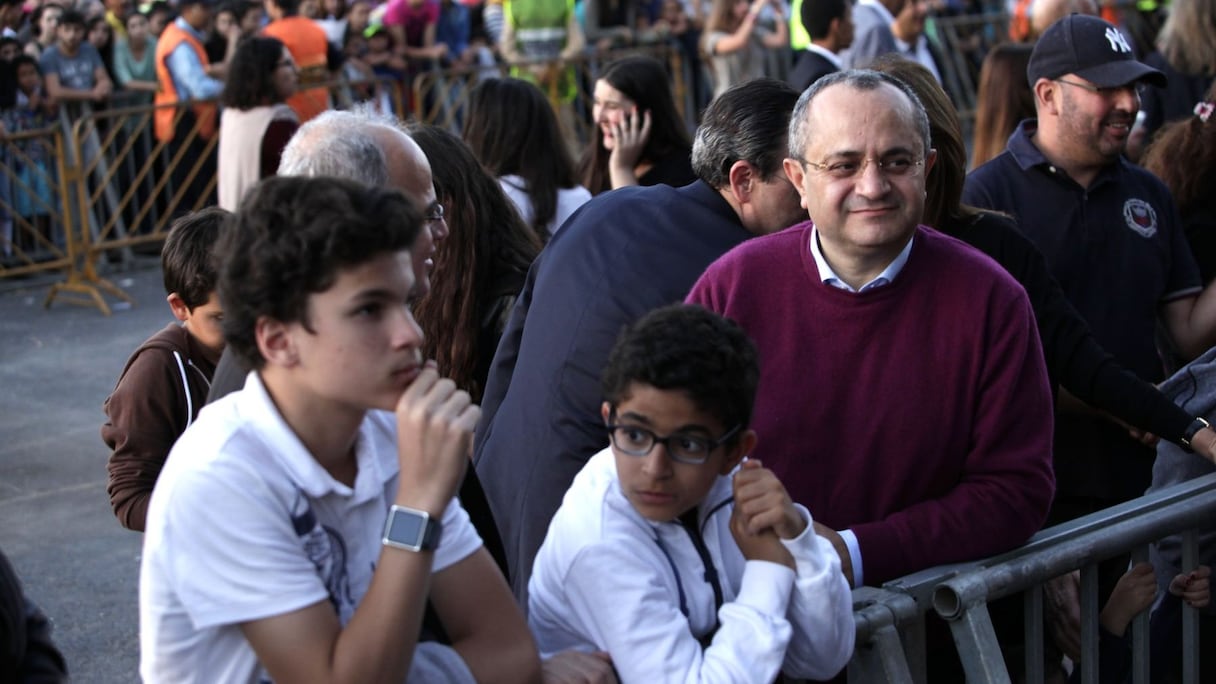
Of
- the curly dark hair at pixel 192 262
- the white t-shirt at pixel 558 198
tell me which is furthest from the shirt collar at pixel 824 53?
the curly dark hair at pixel 192 262

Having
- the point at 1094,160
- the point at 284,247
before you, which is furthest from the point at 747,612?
the point at 1094,160

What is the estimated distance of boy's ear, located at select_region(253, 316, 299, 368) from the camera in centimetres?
234


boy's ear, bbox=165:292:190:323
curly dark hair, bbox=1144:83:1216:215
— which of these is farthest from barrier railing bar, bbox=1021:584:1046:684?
curly dark hair, bbox=1144:83:1216:215

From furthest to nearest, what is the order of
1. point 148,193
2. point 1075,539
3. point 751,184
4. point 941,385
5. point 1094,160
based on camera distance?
point 148,193 → point 1094,160 → point 751,184 → point 1075,539 → point 941,385

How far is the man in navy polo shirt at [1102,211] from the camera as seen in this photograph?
Answer: 16.0 ft

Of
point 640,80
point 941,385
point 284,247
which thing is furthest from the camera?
point 640,80

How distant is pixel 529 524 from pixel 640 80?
3.80m

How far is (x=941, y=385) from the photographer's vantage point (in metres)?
3.21

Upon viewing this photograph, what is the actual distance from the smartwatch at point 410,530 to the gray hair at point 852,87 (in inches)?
59.0

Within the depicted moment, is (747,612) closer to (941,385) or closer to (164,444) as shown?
(941,385)

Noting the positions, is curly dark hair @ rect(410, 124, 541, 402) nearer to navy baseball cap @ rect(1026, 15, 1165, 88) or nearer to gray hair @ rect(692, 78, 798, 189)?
gray hair @ rect(692, 78, 798, 189)

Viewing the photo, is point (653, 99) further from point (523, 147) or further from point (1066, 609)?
point (1066, 609)

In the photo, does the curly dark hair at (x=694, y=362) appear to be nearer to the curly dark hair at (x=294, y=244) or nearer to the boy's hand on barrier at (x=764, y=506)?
the boy's hand on barrier at (x=764, y=506)


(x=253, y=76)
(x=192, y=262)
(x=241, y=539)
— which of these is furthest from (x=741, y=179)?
(x=253, y=76)
